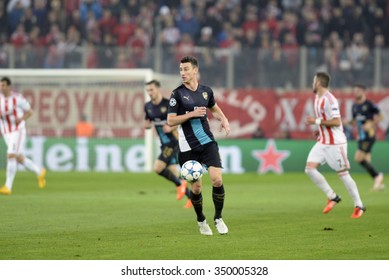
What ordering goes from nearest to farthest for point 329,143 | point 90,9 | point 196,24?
1. point 329,143
2. point 196,24
3. point 90,9

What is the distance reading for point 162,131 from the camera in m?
19.5

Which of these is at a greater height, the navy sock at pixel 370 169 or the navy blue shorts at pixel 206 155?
the navy blue shorts at pixel 206 155

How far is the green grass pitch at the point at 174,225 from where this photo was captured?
11.4 m

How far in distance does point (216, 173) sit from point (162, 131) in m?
6.53

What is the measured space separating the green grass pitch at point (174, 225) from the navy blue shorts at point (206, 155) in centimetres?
96

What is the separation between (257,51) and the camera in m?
30.7

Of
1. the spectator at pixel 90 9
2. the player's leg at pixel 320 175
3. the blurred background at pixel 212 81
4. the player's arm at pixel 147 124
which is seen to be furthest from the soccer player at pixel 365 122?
the spectator at pixel 90 9

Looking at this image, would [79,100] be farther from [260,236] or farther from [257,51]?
[260,236]

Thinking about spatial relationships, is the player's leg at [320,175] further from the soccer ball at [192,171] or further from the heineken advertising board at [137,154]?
the heineken advertising board at [137,154]

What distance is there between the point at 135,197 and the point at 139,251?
9097 millimetres

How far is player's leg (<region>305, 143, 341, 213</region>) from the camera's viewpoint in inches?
647

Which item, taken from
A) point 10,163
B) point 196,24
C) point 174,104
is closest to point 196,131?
point 174,104

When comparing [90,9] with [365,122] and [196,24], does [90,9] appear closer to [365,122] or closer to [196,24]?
[196,24]

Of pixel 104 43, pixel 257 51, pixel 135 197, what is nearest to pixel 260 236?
pixel 135 197
